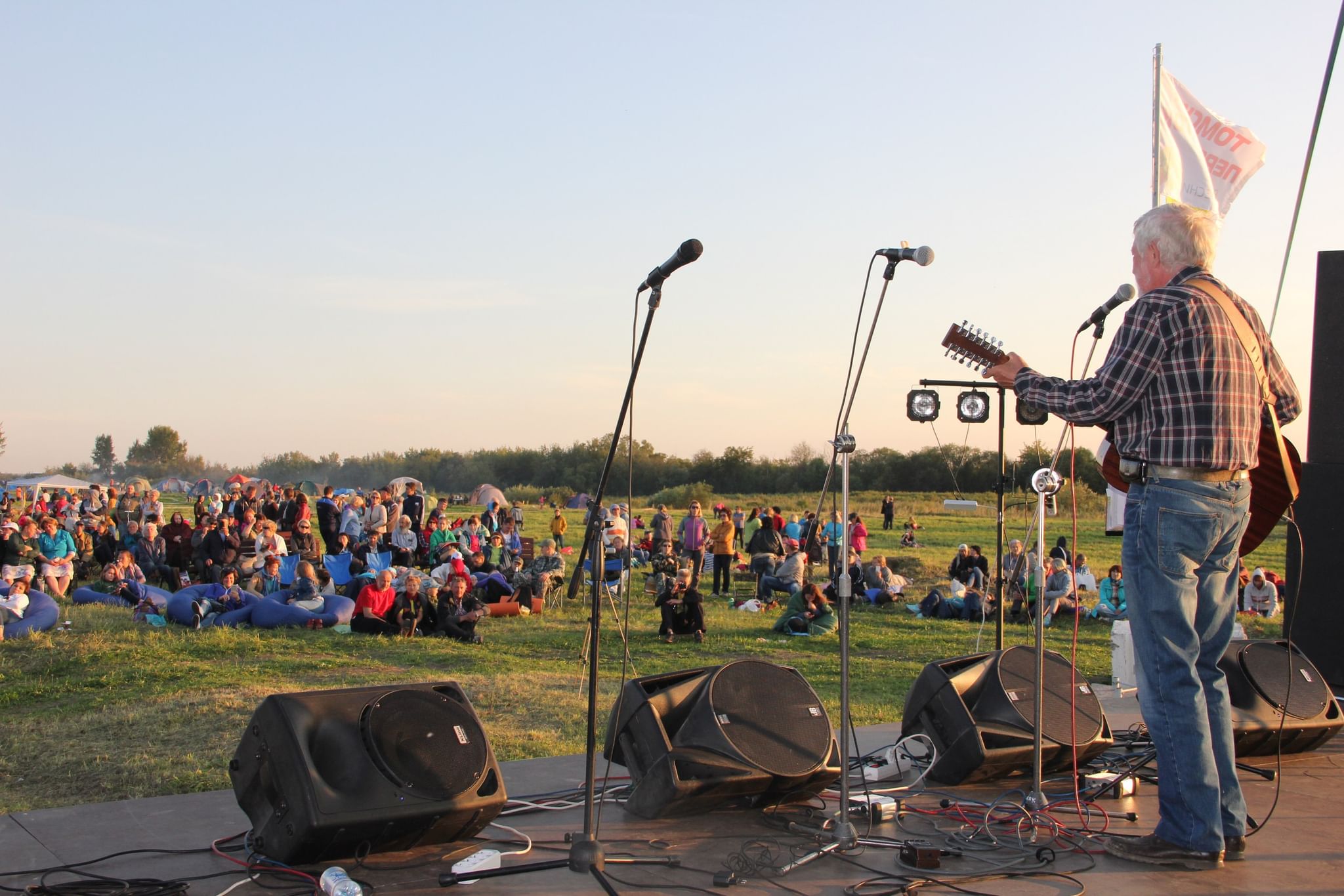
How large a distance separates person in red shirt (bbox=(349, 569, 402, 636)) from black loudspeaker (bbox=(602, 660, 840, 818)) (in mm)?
9471

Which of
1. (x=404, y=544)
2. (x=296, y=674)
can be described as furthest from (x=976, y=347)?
(x=404, y=544)

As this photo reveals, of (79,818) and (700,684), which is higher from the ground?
(700,684)

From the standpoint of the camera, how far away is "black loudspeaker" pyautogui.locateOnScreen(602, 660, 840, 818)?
3.62 meters

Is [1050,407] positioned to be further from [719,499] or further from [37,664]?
[719,499]

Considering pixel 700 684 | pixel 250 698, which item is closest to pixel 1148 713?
pixel 700 684

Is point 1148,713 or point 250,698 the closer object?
point 1148,713

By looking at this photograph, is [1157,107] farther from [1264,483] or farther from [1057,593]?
[1057,593]

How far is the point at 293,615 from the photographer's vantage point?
42.8ft

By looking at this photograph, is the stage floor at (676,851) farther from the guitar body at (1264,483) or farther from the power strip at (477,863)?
the guitar body at (1264,483)

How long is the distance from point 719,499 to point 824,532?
31.3m

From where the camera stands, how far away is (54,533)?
51.4ft

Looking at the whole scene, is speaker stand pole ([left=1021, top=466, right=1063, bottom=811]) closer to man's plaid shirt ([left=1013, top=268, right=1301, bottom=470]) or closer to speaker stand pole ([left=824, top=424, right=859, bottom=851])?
man's plaid shirt ([left=1013, top=268, right=1301, bottom=470])

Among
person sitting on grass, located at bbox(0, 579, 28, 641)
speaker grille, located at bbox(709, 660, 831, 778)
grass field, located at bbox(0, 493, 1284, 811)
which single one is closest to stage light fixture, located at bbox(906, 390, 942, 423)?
speaker grille, located at bbox(709, 660, 831, 778)

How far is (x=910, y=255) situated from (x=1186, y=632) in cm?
152
